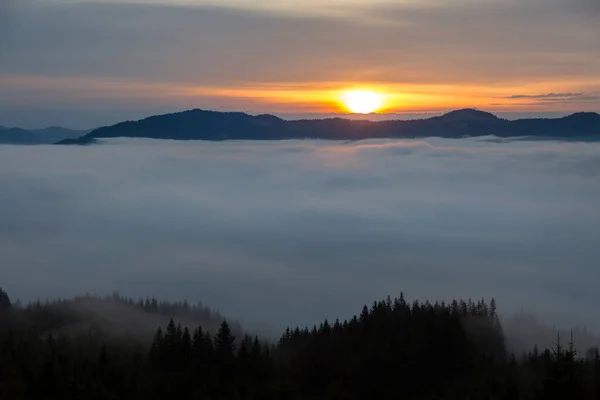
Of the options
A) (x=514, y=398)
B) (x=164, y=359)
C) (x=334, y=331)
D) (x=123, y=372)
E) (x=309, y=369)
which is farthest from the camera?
(x=334, y=331)

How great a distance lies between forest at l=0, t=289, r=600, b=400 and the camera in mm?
56594

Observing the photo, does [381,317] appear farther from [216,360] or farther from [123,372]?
[123,372]

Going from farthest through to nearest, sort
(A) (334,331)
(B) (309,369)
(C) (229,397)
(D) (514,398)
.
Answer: (A) (334,331)
(B) (309,369)
(C) (229,397)
(D) (514,398)

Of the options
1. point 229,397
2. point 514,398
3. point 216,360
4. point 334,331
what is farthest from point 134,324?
point 514,398

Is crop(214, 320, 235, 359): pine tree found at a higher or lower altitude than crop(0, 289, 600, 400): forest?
higher

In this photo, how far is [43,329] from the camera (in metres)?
110

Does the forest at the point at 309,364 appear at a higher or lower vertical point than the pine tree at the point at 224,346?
lower

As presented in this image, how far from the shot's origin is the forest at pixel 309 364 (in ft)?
186

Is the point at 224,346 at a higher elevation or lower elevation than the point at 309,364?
higher

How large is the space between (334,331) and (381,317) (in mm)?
7064

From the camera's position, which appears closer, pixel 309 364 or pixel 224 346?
pixel 224 346

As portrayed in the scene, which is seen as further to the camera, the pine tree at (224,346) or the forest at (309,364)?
the pine tree at (224,346)

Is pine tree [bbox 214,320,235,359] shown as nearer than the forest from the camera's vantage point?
No

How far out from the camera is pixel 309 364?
72.8 m
